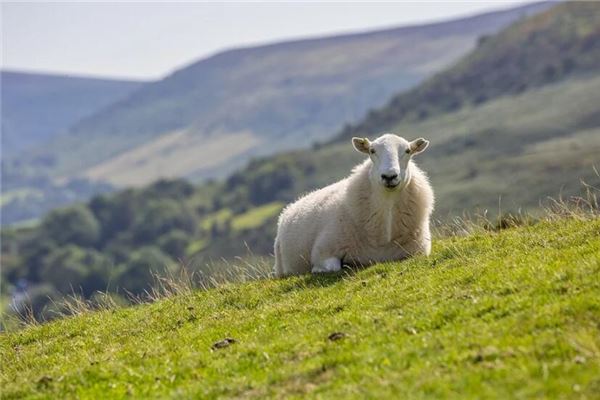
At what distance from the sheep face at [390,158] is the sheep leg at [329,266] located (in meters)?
1.66

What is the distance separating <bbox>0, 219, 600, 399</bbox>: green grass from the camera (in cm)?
849

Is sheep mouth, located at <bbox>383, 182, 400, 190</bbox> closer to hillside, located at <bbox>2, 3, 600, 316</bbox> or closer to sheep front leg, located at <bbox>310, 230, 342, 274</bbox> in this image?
sheep front leg, located at <bbox>310, 230, 342, 274</bbox>

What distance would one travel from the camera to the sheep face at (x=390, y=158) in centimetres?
1611

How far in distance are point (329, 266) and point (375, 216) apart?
141 cm

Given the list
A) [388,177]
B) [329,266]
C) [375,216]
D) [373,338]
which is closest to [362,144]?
[388,177]

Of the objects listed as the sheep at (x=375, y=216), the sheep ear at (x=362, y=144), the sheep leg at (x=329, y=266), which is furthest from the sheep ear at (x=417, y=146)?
the sheep leg at (x=329, y=266)

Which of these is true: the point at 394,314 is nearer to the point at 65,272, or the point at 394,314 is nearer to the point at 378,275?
the point at 378,275

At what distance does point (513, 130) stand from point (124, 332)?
173 metres

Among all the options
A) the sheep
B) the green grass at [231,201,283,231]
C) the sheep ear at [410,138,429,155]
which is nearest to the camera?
the sheep

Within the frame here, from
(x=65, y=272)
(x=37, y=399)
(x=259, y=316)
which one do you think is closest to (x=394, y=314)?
(x=259, y=316)

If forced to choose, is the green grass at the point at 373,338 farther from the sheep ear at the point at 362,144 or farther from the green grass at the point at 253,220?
the green grass at the point at 253,220

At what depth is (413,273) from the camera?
546 inches

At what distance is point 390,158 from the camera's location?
1644 centimetres

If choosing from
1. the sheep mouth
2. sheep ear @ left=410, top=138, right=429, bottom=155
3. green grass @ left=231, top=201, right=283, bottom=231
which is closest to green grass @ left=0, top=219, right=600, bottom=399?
the sheep mouth
